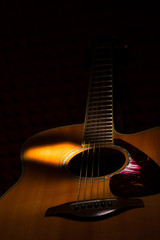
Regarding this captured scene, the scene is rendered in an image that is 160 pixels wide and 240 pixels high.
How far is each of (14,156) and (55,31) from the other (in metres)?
0.78

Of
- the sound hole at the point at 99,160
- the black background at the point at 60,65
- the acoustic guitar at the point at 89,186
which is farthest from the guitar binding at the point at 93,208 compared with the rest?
the black background at the point at 60,65

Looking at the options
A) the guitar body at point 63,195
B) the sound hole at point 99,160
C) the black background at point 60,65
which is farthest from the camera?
the black background at point 60,65

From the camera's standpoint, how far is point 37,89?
1408mm

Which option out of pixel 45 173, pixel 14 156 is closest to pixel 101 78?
pixel 45 173

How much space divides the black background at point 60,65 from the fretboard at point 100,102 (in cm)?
18

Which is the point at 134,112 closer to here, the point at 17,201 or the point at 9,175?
the point at 9,175

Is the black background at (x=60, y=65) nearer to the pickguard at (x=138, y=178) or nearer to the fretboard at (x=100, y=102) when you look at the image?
the fretboard at (x=100, y=102)

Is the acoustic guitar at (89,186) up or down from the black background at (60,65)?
down

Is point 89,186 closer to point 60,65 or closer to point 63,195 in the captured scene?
point 63,195

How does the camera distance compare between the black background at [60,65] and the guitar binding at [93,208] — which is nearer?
the guitar binding at [93,208]

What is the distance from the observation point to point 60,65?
143cm

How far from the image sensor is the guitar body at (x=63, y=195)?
46 cm

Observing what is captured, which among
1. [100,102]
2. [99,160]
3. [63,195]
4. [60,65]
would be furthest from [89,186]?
[60,65]

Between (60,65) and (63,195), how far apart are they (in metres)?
0.98
